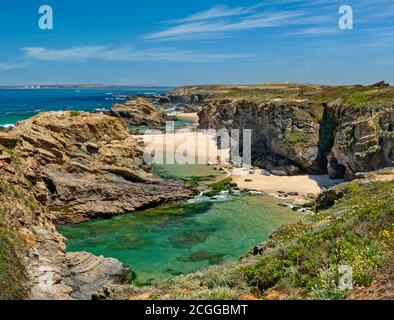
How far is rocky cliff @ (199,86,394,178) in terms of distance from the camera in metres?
41.6

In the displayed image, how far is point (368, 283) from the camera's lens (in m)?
9.70

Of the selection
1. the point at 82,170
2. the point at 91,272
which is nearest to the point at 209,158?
the point at 82,170

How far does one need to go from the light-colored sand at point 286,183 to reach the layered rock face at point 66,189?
26.5 feet

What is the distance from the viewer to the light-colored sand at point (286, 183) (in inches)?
1770

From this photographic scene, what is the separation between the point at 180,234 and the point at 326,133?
89.1 feet

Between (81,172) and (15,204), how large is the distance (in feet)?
54.2

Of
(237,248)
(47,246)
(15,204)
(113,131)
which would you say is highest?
(113,131)

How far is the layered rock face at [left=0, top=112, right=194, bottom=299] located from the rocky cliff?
16.3m

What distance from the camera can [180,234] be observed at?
108 ft

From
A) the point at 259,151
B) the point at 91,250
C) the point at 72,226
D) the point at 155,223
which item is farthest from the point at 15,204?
the point at 259,151

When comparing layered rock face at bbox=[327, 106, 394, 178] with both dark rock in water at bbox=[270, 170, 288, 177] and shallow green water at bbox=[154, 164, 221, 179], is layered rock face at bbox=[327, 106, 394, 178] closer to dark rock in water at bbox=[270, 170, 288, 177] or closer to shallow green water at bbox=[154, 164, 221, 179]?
dark rock in water at bbox=[270, 170, 288, 177]

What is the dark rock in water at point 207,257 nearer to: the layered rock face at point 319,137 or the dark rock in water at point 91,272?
the dark rock in water at point 91,272

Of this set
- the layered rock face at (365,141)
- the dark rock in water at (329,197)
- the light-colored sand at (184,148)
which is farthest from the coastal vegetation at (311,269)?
the light-colored sand at (184,148)
